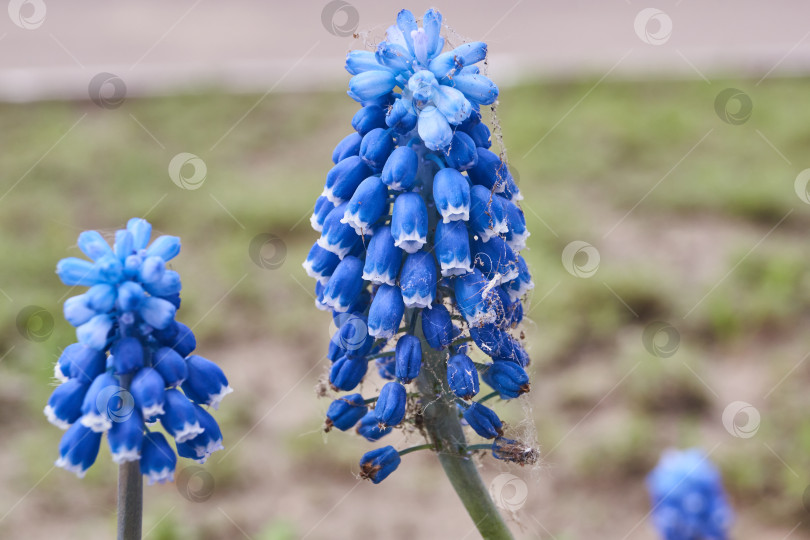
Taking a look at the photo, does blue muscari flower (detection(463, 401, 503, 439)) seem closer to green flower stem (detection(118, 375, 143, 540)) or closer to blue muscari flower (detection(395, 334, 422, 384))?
blue muscari flower (detection(395, 334, 422, 384))

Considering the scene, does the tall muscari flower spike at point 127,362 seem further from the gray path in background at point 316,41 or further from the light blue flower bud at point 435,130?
the gray path in background at point 316,41

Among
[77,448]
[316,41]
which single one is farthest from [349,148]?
[316,41]

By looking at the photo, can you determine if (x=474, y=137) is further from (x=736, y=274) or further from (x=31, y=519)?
(x=736, y=274)

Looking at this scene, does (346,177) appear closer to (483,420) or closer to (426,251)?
(426,251)

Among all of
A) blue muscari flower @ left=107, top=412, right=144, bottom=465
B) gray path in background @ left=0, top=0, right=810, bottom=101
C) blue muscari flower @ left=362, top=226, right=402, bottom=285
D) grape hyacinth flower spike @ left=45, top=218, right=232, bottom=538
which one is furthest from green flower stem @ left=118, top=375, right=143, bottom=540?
gray path in background @ left=0, top=0, right=810, bottom=101

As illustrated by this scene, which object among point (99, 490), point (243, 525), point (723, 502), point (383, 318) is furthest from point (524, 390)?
point (99, 490)

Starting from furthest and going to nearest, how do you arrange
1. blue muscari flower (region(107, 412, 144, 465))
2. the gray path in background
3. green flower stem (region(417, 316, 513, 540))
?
1. the gray path in background
2. green flower stem (region(417, 316, 513, 540))
3. blue muscari flower (region(107, 412, 144, 465))

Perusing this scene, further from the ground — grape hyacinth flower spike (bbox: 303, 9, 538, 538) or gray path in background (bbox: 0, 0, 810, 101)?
gray path in background (bbox: 0, 0, 810, 101)
